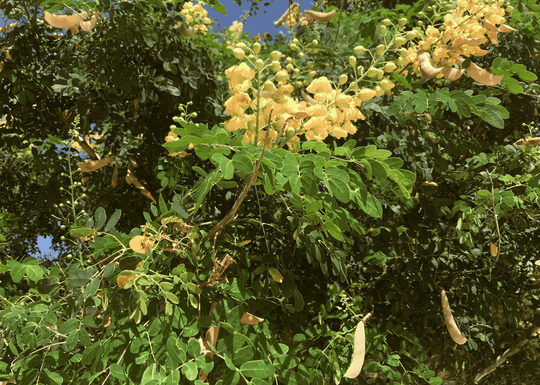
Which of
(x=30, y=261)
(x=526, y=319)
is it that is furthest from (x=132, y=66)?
(x=526, y=319)

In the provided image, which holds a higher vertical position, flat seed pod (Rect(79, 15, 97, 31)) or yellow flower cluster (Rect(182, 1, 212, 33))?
yellow flower cluster (Rect(182, 1, 212, 33))

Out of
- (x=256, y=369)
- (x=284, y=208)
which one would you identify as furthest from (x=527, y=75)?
(x=256, y=369)

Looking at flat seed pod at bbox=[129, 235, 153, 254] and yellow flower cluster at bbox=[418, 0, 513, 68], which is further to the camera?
yellow flower cluster at bbox=[418, 0, 513, 68]

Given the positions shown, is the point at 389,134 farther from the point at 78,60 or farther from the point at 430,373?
the point at 78,60

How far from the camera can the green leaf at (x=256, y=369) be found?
3.93 ft

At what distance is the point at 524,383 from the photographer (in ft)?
11.5

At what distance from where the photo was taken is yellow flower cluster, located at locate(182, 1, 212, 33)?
2.97m

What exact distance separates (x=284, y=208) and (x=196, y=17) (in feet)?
5.99

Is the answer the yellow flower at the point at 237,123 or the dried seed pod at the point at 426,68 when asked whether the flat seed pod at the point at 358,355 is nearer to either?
the yellow flower at the point at 237,123

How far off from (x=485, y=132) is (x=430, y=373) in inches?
109

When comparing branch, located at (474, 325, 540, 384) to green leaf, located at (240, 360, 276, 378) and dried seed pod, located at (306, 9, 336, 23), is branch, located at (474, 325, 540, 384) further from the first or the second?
dried seed pod, located at (306, 9, 336, 23)

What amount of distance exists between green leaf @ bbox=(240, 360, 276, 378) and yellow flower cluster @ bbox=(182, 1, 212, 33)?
8.15 ft

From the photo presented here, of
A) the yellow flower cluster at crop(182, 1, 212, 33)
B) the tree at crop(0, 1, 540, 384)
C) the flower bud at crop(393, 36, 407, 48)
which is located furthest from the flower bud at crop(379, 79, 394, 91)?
the yellow flower cluster at crop(182, 1, 212, 33)

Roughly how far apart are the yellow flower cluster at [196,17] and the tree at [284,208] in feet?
0.06
